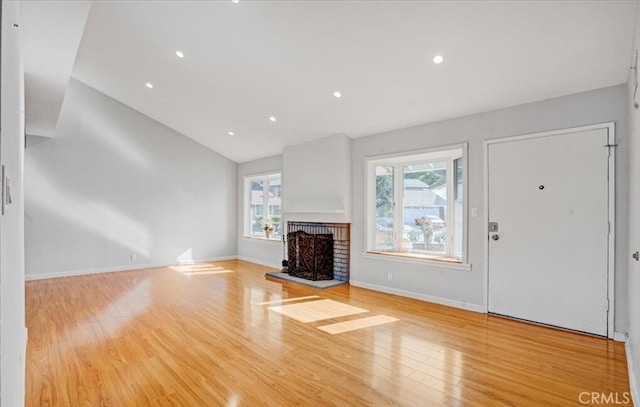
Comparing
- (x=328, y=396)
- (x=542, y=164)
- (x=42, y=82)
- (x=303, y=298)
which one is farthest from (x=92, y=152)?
(x=542, y=164)

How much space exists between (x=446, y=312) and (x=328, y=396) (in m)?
2.34

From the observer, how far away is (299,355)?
2.84 metres

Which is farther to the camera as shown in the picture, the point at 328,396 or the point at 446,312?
the point at 446,312

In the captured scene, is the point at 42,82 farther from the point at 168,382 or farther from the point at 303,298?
the point at 303,298

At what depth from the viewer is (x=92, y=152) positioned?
626cm

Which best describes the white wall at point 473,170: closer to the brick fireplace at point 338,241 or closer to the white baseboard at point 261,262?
the brick fireplace at point 338,241

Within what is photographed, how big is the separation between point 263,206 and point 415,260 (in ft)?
14.6

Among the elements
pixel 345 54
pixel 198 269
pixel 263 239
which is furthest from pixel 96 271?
pixel 345 54

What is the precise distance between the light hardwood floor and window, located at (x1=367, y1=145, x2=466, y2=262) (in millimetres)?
983

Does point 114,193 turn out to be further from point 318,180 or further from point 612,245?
point 612,245

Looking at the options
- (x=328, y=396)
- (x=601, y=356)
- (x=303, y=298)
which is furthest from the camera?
(x=303, y=298)

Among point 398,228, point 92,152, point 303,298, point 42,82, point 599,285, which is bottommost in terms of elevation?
point 303,298

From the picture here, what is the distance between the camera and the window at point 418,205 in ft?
15.3

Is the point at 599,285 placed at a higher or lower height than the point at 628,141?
lower
